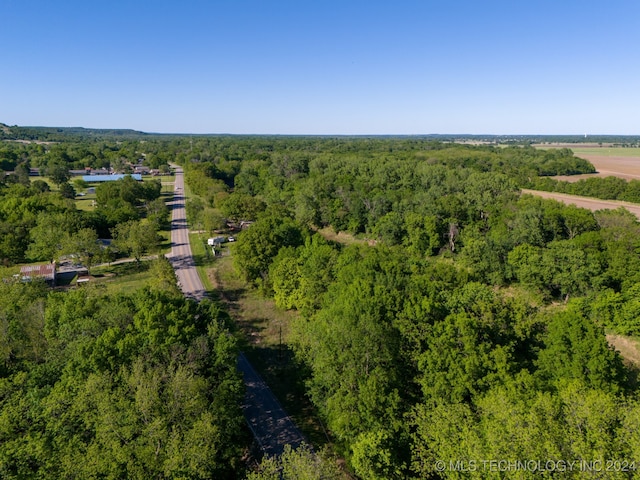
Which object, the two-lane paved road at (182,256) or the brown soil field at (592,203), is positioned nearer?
the two-lane paved road at (182,256)

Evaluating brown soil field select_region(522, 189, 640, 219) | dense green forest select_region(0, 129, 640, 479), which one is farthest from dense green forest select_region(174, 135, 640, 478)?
brown soil field select_region(522, 189, 640, 219)

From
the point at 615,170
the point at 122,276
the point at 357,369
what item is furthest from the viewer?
the point at 615,170

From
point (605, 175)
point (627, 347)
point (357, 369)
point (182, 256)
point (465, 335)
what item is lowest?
point (627, 347)

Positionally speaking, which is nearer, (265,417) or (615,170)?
(265,417)

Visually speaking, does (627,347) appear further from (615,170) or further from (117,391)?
(615,170)

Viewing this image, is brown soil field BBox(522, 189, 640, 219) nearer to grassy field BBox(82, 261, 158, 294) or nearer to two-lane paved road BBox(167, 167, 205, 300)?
two-lane paved road BBox(167, 167, 205, 300)

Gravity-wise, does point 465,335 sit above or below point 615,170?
below

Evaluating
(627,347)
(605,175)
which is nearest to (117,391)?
(627,347)

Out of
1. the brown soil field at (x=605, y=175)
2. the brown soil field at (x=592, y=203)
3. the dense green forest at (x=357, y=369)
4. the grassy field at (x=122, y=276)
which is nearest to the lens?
the dense green forest at (x=357, y=369)

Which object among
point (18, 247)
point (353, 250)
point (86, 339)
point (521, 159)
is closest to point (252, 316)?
point (353, 250)

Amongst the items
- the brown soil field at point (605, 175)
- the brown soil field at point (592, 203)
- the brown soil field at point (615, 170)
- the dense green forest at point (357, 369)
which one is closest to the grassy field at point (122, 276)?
the dense green forest at point (357, 369)

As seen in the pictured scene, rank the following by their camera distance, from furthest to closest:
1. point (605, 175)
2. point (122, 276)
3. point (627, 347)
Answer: point (605, 175) → point (122, 276) → point (627, 347)

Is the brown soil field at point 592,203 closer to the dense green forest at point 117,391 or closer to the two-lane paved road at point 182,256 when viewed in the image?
the two-lane paved road at point 182,256
